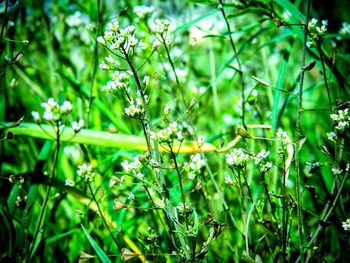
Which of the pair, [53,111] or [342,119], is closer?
[53,111]

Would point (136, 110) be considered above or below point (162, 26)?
below

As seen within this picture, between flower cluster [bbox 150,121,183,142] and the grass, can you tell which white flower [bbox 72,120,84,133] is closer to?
the grass

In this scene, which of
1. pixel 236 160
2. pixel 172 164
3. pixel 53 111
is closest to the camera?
pixel 53 111

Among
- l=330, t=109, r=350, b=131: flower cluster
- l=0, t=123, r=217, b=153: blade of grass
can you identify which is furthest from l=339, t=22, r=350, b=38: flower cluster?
l=0, t=123, r=217, b=153: blade of grass

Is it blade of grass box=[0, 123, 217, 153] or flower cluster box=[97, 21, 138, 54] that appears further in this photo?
blade of grass box=[0, 123, 217, 153]

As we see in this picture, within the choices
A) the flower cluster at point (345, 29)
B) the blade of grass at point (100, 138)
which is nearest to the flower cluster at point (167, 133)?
the blade of grass at point (100, 138)

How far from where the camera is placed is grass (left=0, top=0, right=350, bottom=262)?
900 mm

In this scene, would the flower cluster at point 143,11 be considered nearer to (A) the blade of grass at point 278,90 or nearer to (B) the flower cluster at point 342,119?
(A) the blade of grass at point 278,90

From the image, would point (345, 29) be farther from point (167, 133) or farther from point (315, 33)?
point (167, 133)

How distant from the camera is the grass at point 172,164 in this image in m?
0.90

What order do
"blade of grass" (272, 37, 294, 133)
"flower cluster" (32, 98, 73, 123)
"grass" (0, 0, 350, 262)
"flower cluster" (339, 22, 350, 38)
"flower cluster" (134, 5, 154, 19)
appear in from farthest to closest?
"flower cluster" (339, 22, 350, 38), "flower cluster" (134, 5, 154, 19), "blade of grass" (272, 37, 294, 133), "grass" (0, 0, 350, 262), "flower cluster" (32, 98, 73, 123)

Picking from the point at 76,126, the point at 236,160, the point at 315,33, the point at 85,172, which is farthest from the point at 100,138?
the point at 315,33

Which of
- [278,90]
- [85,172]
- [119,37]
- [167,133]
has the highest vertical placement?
[119,37]

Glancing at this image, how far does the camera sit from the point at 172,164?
108 cm
